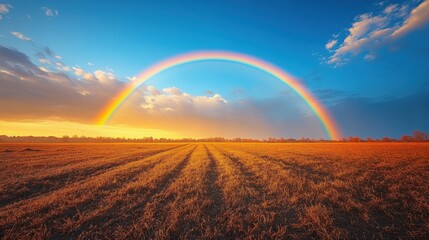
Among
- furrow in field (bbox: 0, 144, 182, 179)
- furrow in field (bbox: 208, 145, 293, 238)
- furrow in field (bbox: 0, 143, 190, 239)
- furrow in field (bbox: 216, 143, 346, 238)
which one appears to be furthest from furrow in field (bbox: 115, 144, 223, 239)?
furrow in field (bbox: 0, 144, 182, 179)

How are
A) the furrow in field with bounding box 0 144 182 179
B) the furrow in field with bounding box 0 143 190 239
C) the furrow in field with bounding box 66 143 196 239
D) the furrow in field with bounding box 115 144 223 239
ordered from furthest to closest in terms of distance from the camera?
the furrow in field with bounding box 0 144 182 179
the furrow in field with bounding box 0 143 190 239
the furrow in field with bounding box 66 143 196 239
the furrow in field with bounding box 115 144 223 239

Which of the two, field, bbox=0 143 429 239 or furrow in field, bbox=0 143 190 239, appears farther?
furrow in field, bbox=0 143 190 239

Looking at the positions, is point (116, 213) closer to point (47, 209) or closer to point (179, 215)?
point (179, 215)

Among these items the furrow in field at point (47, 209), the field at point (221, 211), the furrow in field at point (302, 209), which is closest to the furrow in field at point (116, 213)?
the field at point (221, 211)

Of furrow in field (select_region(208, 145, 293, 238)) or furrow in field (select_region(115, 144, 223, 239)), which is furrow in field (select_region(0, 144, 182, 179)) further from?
furrow in field (select_region(208, 145, 293, 238))

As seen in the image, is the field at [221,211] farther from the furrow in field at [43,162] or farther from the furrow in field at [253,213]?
the furrow in field at [43,162]

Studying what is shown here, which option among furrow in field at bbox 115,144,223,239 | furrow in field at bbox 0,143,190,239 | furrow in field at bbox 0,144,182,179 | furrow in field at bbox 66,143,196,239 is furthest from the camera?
furrow in field at bbox 0,144,182,179

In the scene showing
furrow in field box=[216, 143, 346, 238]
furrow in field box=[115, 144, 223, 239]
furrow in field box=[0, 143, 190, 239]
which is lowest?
furrow in field box=[0, 143, 190, 239]

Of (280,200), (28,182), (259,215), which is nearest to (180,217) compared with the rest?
(259,215)

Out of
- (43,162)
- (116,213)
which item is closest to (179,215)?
(116,213)

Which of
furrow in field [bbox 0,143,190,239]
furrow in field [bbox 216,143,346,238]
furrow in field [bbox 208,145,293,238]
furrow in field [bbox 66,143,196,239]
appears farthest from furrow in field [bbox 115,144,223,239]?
furrow in field [bbox 0,143,190,239]

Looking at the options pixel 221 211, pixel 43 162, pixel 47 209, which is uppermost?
pixel 43 162

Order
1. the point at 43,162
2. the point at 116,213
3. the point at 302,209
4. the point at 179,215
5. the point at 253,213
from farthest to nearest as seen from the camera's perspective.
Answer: the point at 43,162 < the point at 302,209 < the point at 116,213 < the point at 253,213 < the point at 179,215

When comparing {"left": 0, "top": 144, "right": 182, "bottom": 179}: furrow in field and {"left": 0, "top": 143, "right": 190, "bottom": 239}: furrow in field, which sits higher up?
{"left": 0, "top": 144, "right": 182, "bottom": 179}: furrow in field
